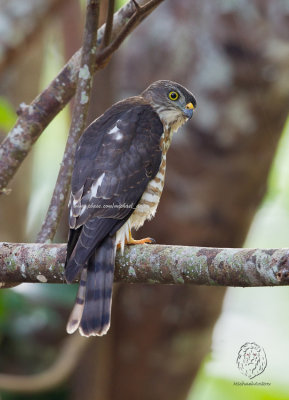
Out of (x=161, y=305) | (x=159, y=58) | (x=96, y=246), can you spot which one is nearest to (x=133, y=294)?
(x=161, y=305)

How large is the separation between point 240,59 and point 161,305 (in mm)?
2443

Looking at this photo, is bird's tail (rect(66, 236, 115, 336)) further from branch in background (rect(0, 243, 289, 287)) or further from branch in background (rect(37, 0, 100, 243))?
branch in background (rect(37, 0, 100, 243))

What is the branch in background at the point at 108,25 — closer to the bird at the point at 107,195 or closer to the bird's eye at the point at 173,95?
the bird at the point at 107,195

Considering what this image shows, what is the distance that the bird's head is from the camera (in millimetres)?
4534

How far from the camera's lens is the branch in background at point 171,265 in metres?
2.45

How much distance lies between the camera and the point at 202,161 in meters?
6.29

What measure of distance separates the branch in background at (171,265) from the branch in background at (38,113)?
2.42 feet

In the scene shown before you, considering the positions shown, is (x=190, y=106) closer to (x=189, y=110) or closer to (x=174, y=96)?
(x=189, y=110)

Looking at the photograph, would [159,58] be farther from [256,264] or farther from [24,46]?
[256,264]

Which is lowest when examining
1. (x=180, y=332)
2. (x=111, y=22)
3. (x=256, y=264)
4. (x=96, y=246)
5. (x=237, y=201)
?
(x=256, y=264)

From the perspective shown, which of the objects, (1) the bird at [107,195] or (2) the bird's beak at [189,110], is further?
(2) the bird's beak at [189,110]

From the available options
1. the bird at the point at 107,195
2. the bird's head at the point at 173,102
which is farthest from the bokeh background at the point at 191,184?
the bird at the point at 107,195

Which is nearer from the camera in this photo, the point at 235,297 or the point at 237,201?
the point at 237,201

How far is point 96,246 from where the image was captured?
346 centimetres
